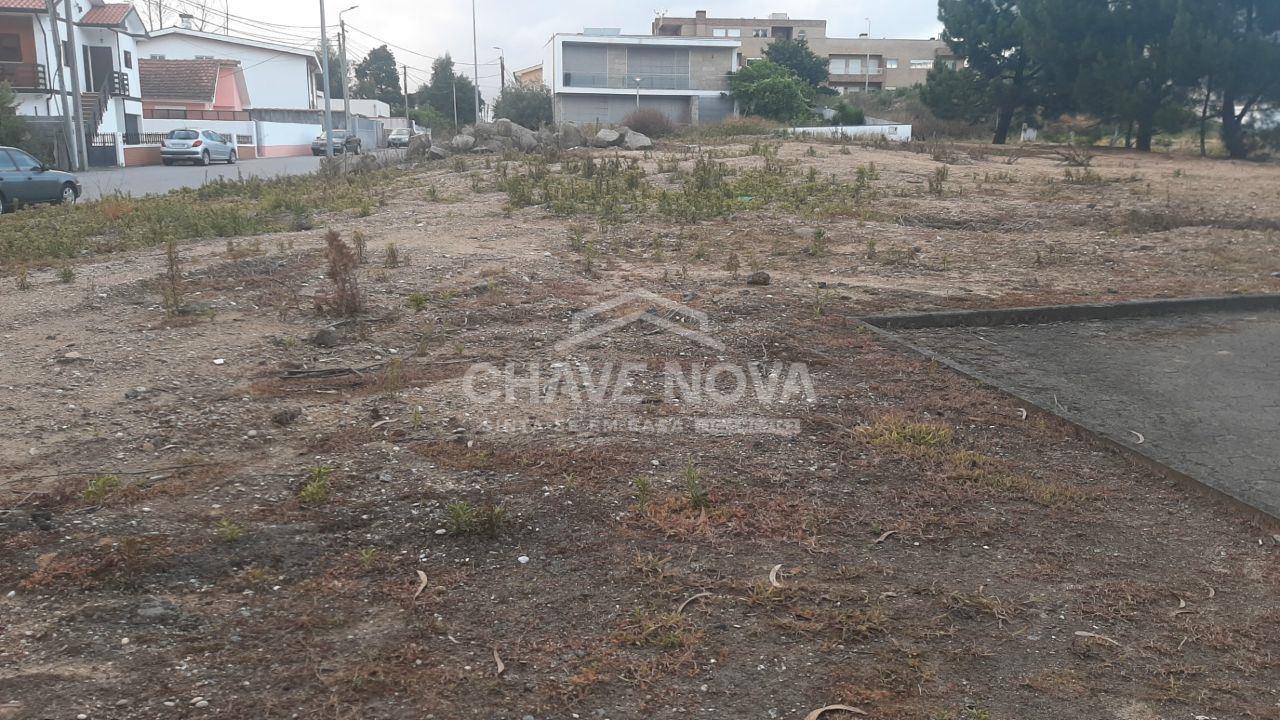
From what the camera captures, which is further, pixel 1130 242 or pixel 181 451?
pixel 1130 242

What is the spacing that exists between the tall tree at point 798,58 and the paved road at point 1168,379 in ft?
197

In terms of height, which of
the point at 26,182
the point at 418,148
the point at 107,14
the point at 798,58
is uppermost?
the point at 798,58

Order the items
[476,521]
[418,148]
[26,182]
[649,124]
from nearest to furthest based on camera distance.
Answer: [476,521] → [26,182] → [418,148] → [649,124]

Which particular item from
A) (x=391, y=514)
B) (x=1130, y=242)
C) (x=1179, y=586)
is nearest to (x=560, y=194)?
(x=1130, y=242)

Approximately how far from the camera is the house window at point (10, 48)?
36.0m

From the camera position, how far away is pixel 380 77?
3716 inches

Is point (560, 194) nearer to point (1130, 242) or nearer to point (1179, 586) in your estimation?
point (1130, 242)

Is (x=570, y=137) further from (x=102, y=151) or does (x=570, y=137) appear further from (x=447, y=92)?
(x=447, y=92)

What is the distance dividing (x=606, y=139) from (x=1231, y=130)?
732 inches

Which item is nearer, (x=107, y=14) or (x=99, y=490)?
(x=99, y=490)

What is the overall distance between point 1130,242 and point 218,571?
39.0 feet

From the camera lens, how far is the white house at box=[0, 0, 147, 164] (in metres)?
35.6

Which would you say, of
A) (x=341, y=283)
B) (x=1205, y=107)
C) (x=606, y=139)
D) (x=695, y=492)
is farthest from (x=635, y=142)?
(x=695, y=492)

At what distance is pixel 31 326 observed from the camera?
7.57 metres
